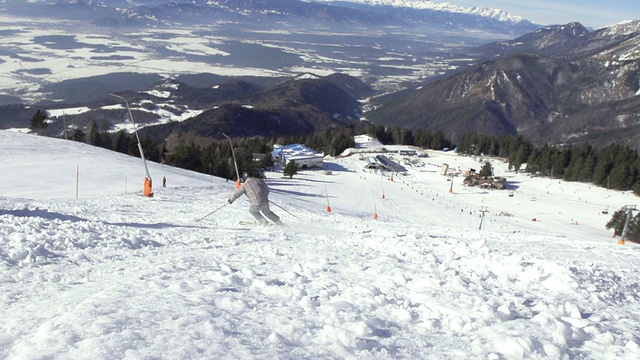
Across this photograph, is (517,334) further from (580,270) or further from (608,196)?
(608,196)

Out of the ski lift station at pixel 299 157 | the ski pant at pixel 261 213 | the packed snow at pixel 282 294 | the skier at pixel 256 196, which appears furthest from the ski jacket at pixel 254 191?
the ski lift station at pixel 299 157

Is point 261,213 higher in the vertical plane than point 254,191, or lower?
lower

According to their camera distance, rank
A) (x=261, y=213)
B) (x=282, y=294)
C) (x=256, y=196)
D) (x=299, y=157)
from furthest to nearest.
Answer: (x=299, y=157)
(x=261, y=213)
(x=256, y=196)
(x=282, y=294)

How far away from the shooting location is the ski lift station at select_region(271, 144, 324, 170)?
3452 inches

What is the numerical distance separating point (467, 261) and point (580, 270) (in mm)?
2071

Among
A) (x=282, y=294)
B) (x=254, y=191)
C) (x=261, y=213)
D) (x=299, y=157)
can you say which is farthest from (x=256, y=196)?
(x=299, y=157)

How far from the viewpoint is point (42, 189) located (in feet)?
78.0

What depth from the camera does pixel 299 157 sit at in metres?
91.4

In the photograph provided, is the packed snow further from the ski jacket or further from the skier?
the ski jacket

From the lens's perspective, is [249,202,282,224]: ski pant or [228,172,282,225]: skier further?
[249,202,282,224]: ski pant

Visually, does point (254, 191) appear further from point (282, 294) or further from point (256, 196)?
point (282, 294)

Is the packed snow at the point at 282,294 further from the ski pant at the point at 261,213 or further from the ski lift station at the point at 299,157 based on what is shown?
the ski lift station at the point at 299,157

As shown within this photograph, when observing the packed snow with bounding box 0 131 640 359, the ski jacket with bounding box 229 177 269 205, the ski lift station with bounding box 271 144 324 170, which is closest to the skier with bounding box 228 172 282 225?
the ski jacket with bounding box 229 177 269 205

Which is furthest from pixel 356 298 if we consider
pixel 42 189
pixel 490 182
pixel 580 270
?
pixel 490 182
